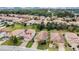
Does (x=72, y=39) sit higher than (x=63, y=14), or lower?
lower

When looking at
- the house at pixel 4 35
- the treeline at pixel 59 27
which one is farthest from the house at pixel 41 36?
the house at pixel 4 35

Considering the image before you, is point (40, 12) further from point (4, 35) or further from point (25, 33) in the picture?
point (4, 35)

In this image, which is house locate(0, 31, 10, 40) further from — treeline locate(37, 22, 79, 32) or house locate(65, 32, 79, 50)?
house locate(65, 32, 79, 50)

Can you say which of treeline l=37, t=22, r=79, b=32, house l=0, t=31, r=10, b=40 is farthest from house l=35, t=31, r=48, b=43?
house l=0, t=31, r=10, b=40

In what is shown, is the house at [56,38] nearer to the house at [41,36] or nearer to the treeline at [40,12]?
the house at [41,36]

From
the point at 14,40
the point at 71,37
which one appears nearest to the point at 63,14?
the point at 71,37

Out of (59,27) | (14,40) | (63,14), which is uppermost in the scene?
(63,14)
